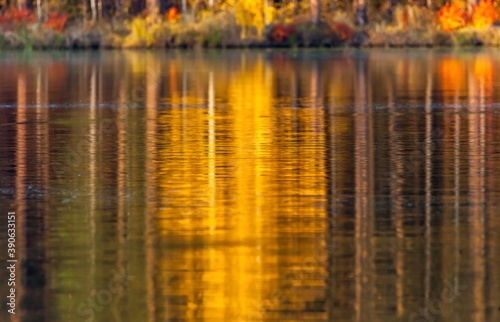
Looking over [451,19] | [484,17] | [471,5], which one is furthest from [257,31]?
[471,5]

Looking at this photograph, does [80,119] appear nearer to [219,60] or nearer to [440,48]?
[219,60]

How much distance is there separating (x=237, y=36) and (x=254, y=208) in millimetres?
55245

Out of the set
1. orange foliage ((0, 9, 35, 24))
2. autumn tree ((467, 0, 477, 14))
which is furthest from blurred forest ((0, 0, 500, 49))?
autumn tree ((467, 0, 477, 14))

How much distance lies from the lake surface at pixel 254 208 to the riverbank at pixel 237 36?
1539 inches

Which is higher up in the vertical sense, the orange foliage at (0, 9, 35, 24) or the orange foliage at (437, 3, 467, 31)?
the orange foliage at (0, 9, 35, 24)

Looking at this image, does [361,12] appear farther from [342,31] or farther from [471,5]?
[342,31]

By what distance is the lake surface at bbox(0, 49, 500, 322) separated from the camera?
859 centimetres

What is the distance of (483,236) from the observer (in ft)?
35.3

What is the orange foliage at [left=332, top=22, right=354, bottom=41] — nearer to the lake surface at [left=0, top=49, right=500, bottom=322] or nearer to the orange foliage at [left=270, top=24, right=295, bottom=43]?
the orange foliage at [left=270, top=24, right=295, bottom=43]

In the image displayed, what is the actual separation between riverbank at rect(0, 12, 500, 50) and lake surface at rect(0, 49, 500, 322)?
39.1m

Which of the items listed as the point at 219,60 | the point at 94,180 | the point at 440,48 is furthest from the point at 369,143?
the point at 440,48

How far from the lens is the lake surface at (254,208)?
859 cm

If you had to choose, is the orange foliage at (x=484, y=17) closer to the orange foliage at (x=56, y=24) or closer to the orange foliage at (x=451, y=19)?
the orange foliage at (x=451, y=19)

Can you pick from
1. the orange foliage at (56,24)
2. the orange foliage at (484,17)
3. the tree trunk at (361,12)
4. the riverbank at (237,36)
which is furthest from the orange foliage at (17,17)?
the orange foliage at (484,17)
